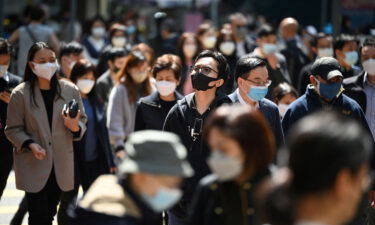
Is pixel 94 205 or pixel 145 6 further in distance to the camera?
pixel 145 6

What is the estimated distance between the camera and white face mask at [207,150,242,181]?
12.8 ft

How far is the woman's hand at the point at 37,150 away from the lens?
284 inches

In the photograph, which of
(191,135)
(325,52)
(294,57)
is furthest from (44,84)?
(294,57)

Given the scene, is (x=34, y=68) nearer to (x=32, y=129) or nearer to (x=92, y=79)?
(x=32, y=129)

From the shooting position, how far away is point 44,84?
755 centimetres

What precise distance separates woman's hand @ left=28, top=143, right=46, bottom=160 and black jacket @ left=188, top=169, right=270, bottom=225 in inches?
124

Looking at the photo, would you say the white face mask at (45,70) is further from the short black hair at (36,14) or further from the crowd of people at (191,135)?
the short black hair at (36,14)

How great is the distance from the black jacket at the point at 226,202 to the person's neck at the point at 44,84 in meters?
3.50

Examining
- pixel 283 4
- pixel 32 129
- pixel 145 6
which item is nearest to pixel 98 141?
pixel 32 129

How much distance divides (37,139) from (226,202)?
11.4 ft

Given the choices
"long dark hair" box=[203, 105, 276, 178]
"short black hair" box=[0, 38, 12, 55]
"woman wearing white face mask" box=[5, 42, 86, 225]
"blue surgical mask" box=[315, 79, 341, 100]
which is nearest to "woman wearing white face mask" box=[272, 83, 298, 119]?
"blue surgical mask" box=[315, 79, 341, 100]

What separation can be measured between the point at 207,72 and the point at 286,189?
3.75 metres

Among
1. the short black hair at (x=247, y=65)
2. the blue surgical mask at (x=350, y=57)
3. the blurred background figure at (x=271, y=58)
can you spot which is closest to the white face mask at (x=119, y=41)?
the blurred background figure at (x=271, y=58)

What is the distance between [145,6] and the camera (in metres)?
35.8
